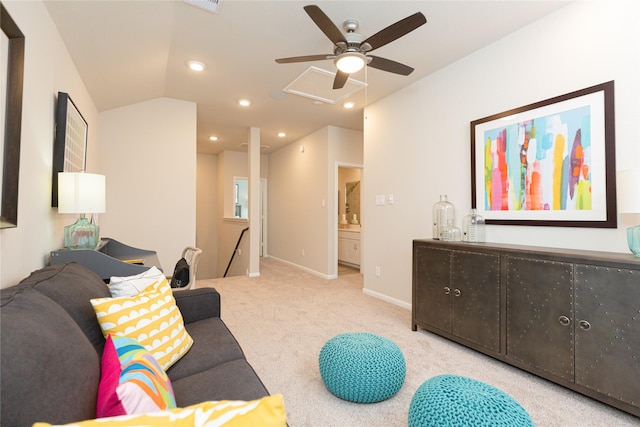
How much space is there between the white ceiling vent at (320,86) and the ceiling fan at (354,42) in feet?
2.59

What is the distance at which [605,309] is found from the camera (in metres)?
1.70

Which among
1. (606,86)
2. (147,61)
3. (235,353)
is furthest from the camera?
(147,61)

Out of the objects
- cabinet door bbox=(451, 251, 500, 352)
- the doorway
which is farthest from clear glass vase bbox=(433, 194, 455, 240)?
the doorway

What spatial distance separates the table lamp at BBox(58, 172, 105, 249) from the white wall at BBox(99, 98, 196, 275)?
5.56 ft

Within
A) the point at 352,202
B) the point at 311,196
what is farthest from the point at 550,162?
the point at 352,202

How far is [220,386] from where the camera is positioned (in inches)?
47.0

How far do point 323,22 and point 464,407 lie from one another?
2201 millimetres

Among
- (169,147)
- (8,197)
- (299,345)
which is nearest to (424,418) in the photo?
(299,345)

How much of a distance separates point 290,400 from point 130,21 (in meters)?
2.83

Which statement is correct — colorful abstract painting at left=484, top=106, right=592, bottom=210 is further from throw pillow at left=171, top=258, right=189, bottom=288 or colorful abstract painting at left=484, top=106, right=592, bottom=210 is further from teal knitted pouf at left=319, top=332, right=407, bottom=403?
throw pillow at left=171, top=258, right=189, bottom=288

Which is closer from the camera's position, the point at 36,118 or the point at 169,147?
the point at 36,118

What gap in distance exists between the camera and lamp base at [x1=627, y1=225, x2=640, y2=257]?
1.74m

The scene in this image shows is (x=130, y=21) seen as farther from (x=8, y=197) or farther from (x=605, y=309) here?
(x=605, y=309)

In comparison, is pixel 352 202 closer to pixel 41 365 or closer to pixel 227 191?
pixel 227 191
